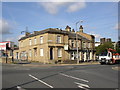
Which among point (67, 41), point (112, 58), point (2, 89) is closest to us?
point (2, 89)

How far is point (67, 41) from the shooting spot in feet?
142

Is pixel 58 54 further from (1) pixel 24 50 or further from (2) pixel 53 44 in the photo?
(1) pixel 24 50

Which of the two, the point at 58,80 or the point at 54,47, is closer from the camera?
the point at 58,80

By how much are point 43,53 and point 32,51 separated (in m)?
6.32

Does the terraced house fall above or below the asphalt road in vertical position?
above

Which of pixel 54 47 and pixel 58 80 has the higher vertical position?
pixel 54 47

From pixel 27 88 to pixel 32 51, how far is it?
36440 millimetres

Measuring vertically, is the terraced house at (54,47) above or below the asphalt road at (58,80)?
above

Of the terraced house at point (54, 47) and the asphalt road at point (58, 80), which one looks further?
the terraced house at point (54, 47)

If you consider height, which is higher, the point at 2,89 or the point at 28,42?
the point at 28,42

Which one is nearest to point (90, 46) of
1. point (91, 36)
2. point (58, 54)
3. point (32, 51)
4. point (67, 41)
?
point (91, 36)

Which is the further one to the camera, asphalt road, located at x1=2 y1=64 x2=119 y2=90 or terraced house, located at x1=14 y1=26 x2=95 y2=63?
terraced house, located at x1=14 y1=26 x2=95 y2=63

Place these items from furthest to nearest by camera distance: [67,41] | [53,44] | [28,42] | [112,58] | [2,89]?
[28,42] < [67,41] < [53,44] < [112,58] < [2,89]

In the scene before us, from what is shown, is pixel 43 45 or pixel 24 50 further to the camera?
pixel 24 50
